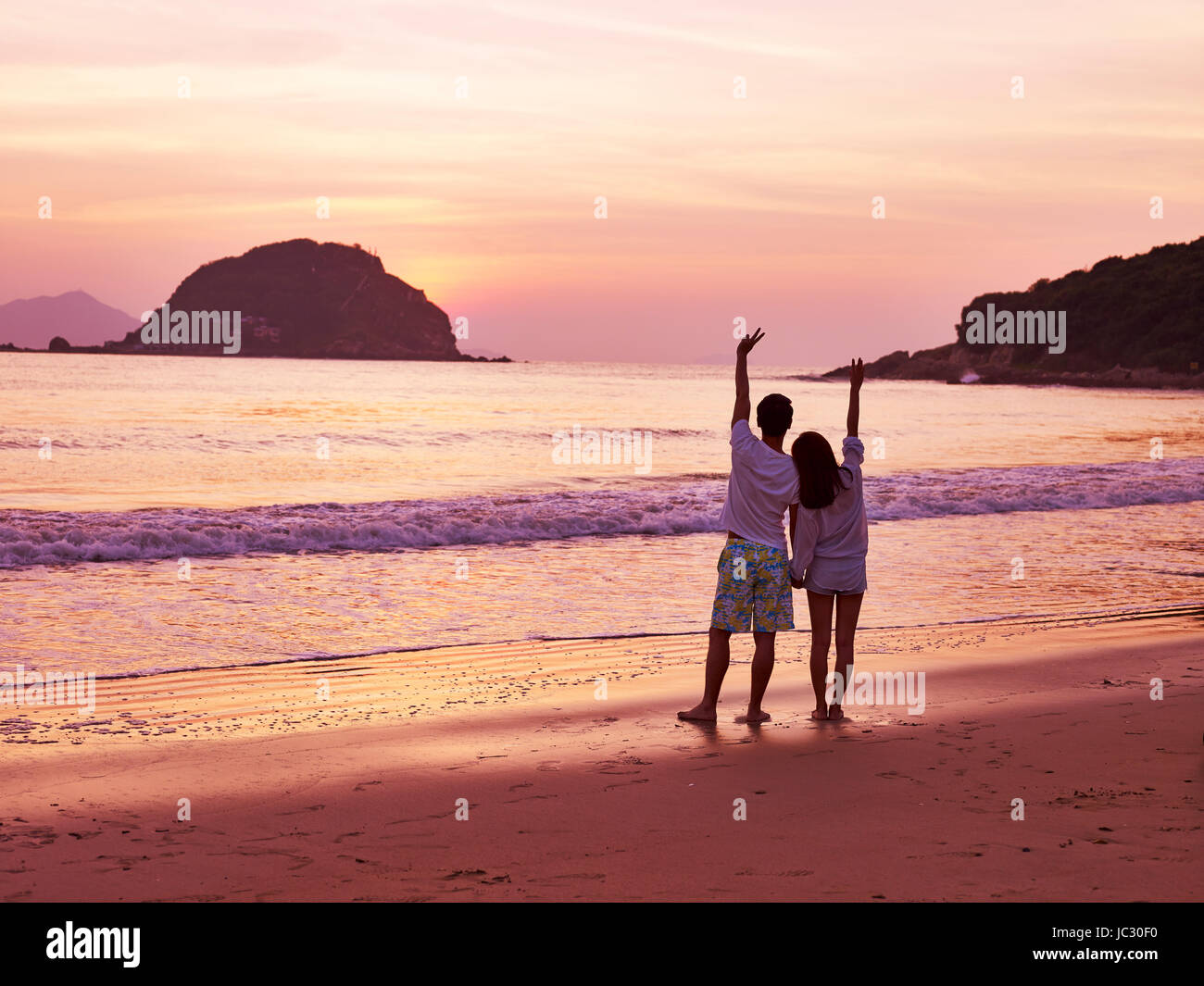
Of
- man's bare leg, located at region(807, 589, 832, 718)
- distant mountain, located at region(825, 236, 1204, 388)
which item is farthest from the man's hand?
distant mountain, located at region(825, 236, 1204, 388)

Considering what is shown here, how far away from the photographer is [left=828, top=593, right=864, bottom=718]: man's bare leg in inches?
271

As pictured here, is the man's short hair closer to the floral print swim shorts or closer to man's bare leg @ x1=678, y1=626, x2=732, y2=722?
the floral print swim shorts

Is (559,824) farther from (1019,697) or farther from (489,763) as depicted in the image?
(1019,697)

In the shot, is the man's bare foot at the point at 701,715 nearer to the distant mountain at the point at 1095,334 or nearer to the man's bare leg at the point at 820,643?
the man's bare leg at the point at 820,643

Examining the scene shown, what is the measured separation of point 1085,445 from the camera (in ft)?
122

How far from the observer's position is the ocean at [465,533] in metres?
9.97

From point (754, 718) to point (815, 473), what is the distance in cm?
146

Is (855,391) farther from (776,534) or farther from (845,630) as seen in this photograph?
(845,630)

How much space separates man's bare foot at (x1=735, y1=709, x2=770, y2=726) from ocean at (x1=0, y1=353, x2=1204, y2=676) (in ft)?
9.71

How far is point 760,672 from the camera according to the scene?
21.5 ft

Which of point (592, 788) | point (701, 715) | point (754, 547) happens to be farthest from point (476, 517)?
point (592, 788)

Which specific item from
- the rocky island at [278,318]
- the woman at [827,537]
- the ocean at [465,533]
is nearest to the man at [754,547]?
the woman at [827,537]

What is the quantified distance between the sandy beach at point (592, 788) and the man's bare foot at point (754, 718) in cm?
11

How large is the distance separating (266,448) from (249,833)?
28653 mm
